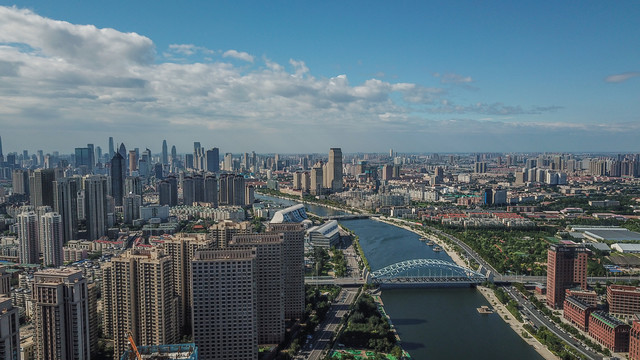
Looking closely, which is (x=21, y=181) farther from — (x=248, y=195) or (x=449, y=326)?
(x=449, y=326)

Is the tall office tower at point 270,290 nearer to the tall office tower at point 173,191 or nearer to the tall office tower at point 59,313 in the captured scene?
the tall office tower at point 59,313

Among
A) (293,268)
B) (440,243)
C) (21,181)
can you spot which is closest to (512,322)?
(293,268)

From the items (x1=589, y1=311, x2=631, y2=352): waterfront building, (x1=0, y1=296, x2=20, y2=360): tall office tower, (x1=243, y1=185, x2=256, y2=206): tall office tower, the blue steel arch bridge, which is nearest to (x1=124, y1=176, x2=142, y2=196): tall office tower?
(x1=243, y1=185, x2=256, y2=206): tall office tower

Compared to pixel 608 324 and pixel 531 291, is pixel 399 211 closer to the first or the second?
pixel 531 291

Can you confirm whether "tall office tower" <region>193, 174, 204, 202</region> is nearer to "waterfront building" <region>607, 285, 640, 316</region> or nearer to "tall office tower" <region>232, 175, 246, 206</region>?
"tall office tower" <region>232, 175, 246, 206</region>

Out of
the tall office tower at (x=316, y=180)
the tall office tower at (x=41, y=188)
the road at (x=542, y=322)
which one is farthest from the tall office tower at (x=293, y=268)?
the tall office tower at (x=316, y=180)
